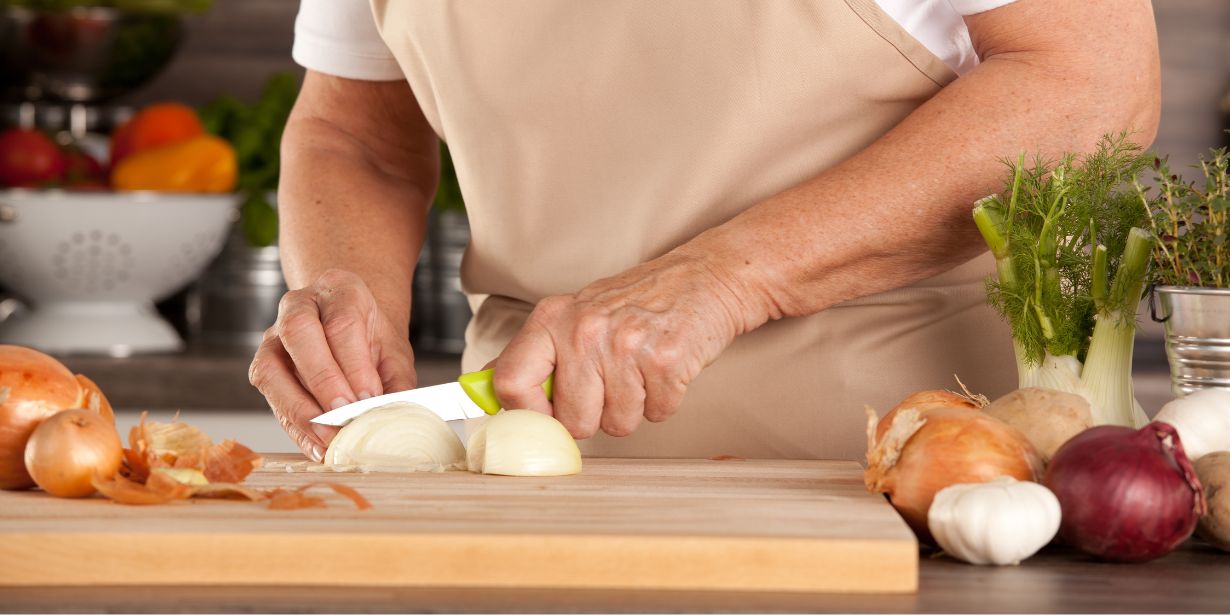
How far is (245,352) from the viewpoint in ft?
6.82

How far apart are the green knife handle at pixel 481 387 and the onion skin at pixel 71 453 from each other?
249 millimetres

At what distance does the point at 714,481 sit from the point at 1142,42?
0.44 m

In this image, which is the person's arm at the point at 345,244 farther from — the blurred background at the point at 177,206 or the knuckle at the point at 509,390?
the blurred background at the point at 177,206

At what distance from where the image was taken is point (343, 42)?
1.35m

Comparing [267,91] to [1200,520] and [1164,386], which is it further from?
[1200,520]

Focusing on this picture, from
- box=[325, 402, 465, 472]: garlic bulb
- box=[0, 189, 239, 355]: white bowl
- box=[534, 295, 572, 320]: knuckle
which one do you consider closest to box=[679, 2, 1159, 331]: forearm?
box=[534, 295, 572, 320]: knuckle

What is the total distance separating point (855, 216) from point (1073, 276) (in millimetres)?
162

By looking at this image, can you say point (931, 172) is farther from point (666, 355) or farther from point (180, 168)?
point (180, 168)

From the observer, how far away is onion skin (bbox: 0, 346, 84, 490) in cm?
82

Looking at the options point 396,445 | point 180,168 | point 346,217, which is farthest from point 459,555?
point 180,168

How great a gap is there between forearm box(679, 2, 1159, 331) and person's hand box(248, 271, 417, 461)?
0.88ft

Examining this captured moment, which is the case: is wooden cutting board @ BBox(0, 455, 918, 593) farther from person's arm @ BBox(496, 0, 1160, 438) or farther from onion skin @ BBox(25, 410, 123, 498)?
person's arm @ BBox(496, 0, 1160, 438)

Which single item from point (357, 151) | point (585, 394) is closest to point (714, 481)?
point (585, 394)

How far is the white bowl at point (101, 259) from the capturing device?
6.41 feet
